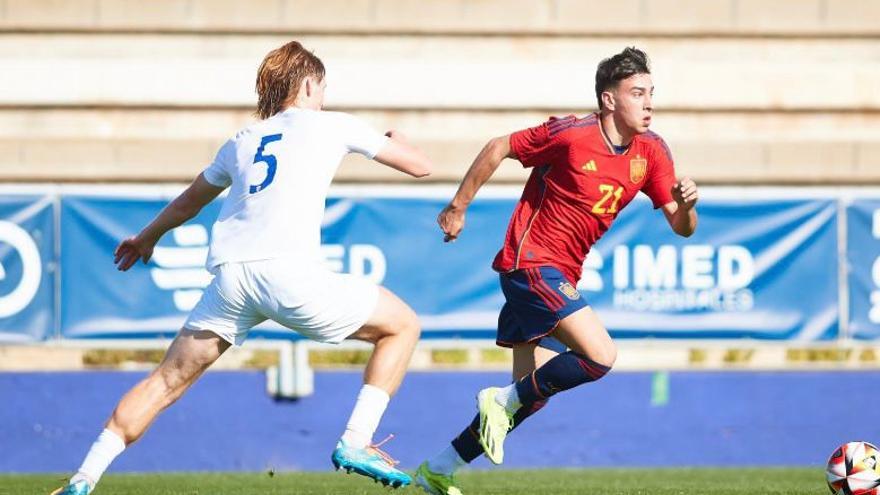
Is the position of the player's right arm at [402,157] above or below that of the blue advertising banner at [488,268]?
above

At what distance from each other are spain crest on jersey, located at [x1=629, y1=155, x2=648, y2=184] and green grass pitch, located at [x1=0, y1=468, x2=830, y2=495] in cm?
162

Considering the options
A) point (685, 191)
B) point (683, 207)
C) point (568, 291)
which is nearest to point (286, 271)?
point (568, 291)

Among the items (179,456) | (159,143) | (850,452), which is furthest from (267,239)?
(159,143)

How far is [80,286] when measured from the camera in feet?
40.7

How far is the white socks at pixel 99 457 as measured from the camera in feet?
21.4

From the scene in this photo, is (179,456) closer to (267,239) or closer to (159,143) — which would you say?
(159,143)

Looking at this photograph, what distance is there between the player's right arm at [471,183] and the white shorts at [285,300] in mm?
879

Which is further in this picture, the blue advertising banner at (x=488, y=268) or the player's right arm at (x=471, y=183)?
the blue advertising banner at (x=488, y=268)

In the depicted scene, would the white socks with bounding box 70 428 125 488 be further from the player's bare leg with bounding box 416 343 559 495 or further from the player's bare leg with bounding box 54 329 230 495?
the player's bare leg with bounding box 416 343 559 495

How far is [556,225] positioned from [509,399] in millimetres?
866

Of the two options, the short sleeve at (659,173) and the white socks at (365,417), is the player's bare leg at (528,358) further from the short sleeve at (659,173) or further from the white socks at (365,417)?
the white socks at (365,417)

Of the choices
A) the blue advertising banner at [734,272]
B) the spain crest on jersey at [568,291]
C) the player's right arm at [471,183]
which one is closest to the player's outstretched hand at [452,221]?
the player's right arm at [471,183]

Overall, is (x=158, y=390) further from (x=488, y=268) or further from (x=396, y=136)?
(x=488, y=268)

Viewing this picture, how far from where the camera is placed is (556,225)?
7.70 m
